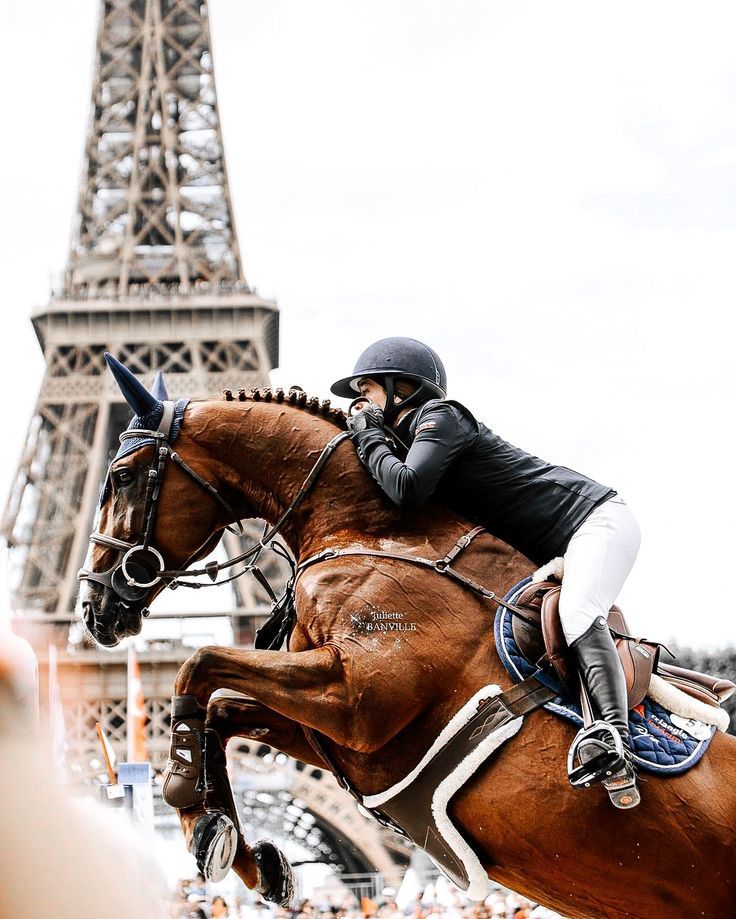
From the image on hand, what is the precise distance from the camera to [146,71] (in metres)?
39.6

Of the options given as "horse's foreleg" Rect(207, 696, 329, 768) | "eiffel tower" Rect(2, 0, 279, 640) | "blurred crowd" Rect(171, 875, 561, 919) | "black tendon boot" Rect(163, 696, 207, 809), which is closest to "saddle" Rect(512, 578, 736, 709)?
"horse's foreleg" Rect(207, 696, 329, 768)

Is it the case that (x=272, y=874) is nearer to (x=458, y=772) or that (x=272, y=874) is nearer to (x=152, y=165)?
(x=458, y=772)

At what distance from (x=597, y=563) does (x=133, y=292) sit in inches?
1279

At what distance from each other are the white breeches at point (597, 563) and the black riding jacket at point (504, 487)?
73 millimetres

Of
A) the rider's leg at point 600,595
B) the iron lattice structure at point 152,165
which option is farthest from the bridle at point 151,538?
the iron lattice structure at point 152,165

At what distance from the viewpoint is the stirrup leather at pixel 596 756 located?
3.85 m

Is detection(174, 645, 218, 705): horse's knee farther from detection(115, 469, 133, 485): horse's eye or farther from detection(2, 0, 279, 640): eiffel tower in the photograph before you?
detection(2, 0, 279, 640): eiffel tower

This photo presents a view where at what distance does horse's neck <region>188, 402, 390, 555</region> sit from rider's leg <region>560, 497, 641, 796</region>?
2.48 ft

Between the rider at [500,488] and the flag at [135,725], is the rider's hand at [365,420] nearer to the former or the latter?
the rider at [500,488]

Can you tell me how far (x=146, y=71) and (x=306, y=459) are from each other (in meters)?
38.1

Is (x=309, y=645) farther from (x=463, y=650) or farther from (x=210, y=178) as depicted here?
(x=210, y=178)

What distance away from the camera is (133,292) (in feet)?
116

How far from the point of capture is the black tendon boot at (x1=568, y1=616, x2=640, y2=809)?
12.6 feet

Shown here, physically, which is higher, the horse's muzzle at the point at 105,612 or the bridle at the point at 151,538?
the bridle at the point at 151,538
